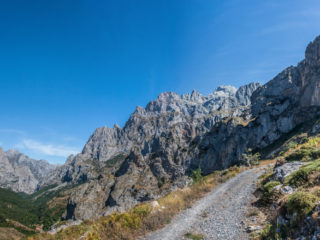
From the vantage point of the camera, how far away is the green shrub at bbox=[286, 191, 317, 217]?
666 centimetres

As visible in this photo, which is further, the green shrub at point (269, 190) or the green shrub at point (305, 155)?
the green shrub at point (305, 155)

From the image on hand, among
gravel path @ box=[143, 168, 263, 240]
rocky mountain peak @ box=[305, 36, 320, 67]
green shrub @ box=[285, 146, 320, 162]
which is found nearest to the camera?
gravel path @ box=[143, 168, 263, 240]

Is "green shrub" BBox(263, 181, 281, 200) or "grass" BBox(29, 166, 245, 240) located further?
A: "green shrub" BBox(263, 181, 281, 200)

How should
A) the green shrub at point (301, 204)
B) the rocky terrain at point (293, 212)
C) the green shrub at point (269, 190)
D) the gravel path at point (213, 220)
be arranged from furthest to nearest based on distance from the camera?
the green shrub at point (269, 190) → the gravel path at point (213, 220) → the green shrub at point (301, 204) → the rocky terrain at point (293, 212)

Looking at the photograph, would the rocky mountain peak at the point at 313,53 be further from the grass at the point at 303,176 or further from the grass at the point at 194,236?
the grass at the point at 194,236

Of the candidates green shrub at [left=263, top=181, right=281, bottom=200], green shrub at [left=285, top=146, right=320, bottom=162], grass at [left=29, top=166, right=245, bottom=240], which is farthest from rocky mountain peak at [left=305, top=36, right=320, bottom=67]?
grass at [left=29, top=166, right=245, bottom=240]

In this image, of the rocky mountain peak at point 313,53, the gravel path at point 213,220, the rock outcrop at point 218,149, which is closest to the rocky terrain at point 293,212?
the gravel path at point 213,220

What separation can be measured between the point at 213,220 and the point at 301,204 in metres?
6.27

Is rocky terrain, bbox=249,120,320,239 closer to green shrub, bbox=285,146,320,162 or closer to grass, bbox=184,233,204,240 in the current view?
grass, bbox=184,233,204,240

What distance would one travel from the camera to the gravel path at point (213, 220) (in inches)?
393

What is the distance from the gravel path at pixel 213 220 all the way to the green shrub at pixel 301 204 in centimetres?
277

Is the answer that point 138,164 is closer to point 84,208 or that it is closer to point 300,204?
point 84,208

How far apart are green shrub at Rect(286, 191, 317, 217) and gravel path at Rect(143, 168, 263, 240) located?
277cm

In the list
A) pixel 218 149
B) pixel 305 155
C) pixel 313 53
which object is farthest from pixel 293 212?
pixel 313 53
